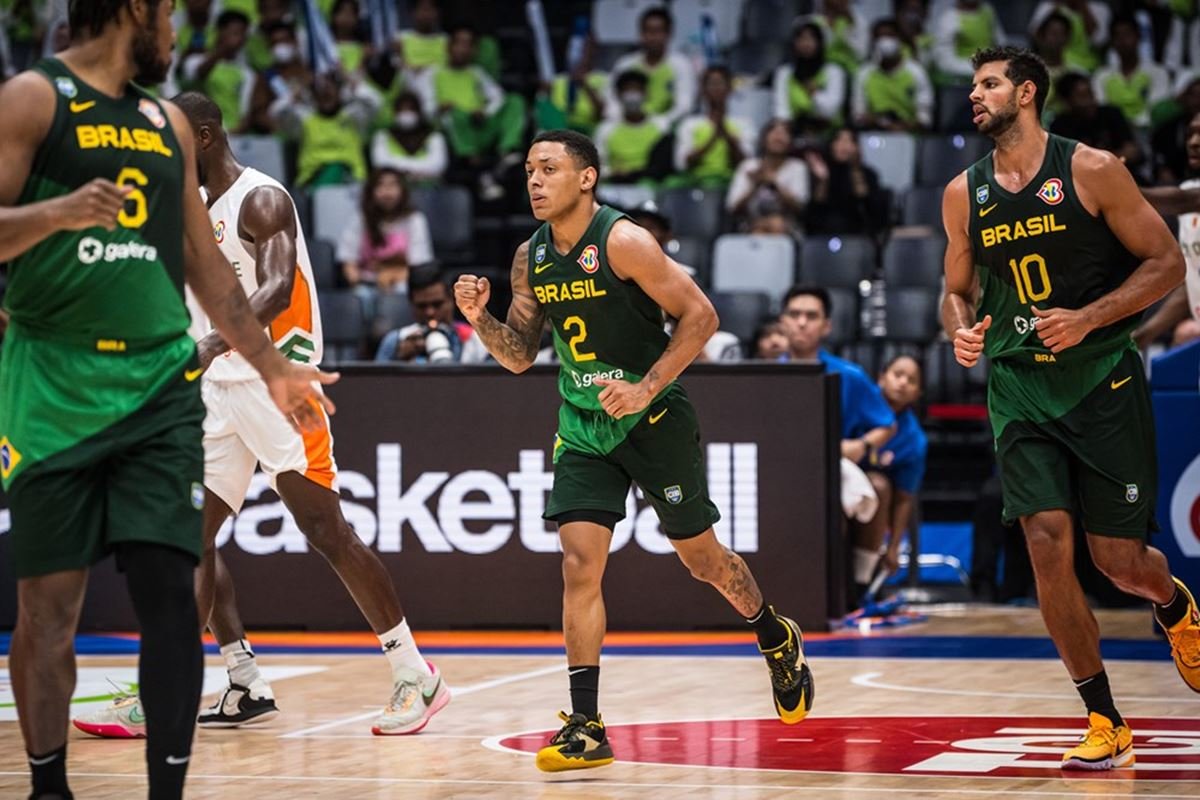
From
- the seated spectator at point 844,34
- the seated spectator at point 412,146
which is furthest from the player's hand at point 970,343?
the seated spectator at point 844,34

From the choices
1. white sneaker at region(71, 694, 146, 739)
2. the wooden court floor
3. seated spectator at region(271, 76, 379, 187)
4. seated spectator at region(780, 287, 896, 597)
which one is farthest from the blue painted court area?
seated spectator at region(271, 76, 379, 187)

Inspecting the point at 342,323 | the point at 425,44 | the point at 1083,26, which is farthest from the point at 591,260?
the point at 1083,26

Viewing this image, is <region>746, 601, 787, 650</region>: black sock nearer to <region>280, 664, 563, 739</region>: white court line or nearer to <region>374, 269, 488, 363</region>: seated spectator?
<region>280, 664, 563, 739</region>: white court line

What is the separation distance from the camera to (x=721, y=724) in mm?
6836

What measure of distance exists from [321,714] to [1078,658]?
2943 mm

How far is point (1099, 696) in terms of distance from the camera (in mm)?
5859

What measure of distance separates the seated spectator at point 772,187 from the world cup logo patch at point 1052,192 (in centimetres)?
810

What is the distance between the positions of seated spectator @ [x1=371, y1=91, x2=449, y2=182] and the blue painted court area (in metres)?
6.36

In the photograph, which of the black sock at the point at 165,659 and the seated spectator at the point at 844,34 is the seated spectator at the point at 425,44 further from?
the black sock at the point at 165,659

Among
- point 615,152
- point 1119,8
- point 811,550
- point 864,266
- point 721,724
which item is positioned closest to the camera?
point 721,724

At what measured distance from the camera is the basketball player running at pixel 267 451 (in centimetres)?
659

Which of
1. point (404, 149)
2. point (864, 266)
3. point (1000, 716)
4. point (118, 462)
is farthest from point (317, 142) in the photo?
point (118, 462)

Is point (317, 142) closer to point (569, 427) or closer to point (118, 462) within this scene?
point (569, 427)

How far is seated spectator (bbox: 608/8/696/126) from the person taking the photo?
15.5m
